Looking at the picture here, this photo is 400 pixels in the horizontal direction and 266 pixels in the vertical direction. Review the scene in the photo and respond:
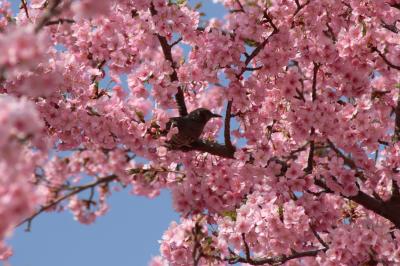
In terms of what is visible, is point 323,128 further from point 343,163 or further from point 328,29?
point 328,29

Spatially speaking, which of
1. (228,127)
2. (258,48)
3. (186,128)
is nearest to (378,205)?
(228,127)

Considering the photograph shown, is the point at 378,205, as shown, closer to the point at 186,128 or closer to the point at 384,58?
the point at 384,58

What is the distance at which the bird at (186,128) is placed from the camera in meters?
6.99

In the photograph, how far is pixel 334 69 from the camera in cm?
725

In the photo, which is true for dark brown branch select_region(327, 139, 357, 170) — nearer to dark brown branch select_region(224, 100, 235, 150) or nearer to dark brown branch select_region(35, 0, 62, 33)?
dark brown branch select_region(224, 100, 235, 150)

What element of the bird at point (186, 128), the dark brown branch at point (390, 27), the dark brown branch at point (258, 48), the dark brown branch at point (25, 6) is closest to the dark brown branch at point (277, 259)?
the bird at point (186, 128)

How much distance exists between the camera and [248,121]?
7648mm

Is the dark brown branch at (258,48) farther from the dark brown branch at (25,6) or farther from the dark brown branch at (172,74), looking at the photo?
the dark brown branch at (25,6)

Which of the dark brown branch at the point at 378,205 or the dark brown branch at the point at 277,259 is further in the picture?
the dark brown branch at the point at 378,205

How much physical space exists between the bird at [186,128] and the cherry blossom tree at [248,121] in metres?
0.17

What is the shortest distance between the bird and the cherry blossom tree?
174mm

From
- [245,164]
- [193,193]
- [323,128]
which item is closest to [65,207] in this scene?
[193,193]

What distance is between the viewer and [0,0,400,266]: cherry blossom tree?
6.67 m

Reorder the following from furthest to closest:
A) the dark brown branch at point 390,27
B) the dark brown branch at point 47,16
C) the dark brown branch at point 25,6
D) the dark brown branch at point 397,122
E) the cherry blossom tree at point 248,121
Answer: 1. the dark brown branch at point 390,27
2. the dark brown branch at point 397,122
3. the dark brown branch at point 25,6
4. the cherry blossom tree at point 248,121
5. the dark brown branch at point 47,16
